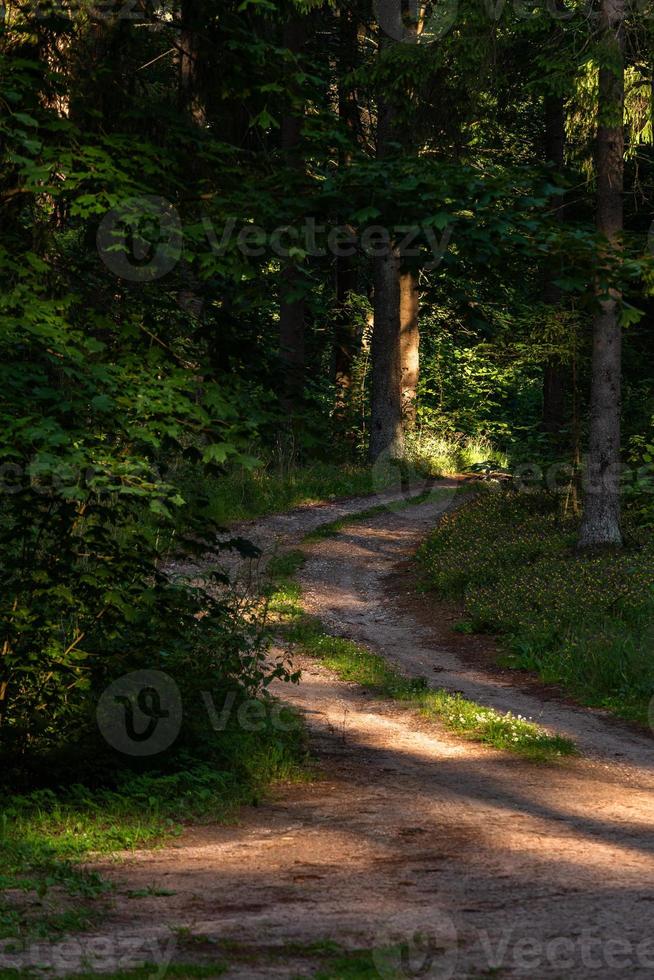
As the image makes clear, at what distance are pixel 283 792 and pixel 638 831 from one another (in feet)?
8.42

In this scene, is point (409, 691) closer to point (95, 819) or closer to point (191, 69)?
point (95, 819)

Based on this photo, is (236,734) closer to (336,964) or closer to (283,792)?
(283,792)

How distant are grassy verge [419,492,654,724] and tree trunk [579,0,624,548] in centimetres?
51

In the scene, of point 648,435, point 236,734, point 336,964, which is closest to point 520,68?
point 648,435

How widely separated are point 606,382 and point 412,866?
33.4 ft

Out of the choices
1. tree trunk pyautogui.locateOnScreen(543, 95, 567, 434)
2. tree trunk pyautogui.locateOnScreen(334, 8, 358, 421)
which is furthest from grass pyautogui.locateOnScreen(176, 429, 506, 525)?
tree trunk pyautogui.locateOnScreen(334, 8, 358, 421)

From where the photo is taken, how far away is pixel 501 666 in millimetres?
13055

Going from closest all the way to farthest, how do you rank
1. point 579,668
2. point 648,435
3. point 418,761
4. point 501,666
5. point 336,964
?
point 336,964
point 418,761
point 579,668
point 501,666
point 648,435

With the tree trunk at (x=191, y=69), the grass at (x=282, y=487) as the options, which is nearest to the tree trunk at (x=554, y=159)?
the grass at (x=282, y=487)

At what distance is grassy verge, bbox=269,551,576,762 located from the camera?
9578 millimetres

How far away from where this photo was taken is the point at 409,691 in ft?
37.3

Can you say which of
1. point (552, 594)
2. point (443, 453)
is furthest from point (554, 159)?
point (552, 594)

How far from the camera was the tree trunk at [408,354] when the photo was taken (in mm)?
26359

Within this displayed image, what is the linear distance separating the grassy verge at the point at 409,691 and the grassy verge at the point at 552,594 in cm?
158
